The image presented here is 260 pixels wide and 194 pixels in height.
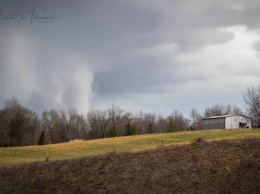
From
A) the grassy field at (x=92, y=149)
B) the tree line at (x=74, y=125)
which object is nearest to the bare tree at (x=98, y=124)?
the tree line at (x=74, y=125)

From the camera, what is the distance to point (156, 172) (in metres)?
17.5

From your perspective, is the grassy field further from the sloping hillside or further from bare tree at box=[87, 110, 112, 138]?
bare tree at box=[87, 110, 112, 138]

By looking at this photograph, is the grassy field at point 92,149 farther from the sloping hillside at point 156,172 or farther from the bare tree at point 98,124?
the bare tree at point 98,124

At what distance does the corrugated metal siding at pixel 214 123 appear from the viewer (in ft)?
202

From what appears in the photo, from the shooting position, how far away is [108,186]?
1714 cm

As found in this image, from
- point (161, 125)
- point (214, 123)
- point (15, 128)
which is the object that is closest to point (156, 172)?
point (214, 123)

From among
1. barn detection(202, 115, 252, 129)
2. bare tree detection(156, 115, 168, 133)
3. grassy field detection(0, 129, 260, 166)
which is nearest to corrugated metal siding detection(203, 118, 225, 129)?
barn detection(202, 115, 252, 129)

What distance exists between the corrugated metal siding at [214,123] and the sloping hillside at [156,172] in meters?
42.7

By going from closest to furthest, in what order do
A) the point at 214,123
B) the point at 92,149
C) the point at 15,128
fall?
the point at 92,149 → the point at 214,123 → the point at 15,128

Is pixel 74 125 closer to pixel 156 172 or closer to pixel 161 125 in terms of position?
pixel 161 125

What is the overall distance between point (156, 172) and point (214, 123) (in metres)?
48.4

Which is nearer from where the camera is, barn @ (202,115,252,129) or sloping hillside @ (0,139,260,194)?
sloping hillside @ (0,139,260,194)

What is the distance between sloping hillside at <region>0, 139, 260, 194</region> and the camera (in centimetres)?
1522

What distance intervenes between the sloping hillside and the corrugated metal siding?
42664mm
